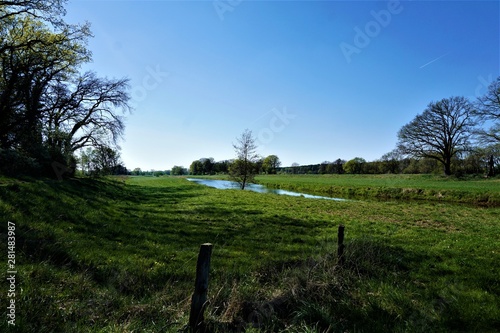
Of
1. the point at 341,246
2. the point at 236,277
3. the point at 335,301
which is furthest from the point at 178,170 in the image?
the point at 335,301

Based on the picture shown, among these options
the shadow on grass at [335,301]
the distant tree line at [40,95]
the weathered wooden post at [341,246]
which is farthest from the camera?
the distant tree line at [40,95]

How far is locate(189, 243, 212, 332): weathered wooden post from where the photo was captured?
11.8 feet

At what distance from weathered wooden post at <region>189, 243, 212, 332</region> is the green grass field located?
24 centimetres

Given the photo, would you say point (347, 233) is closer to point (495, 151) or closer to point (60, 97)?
point (60, 97)

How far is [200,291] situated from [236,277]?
2.44m

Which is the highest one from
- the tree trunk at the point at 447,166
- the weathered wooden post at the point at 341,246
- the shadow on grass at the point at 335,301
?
the tree trunk at the point at 447,166

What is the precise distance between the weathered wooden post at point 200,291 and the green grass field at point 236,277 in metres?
0.24

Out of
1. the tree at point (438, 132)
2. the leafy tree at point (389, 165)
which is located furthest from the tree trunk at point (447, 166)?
the leafy tree at point (389, 165)

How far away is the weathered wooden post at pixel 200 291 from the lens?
11.8 feet

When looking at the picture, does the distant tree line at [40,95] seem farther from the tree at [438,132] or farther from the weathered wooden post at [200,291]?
the tree at [438,132]

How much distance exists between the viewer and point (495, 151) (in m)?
35.0

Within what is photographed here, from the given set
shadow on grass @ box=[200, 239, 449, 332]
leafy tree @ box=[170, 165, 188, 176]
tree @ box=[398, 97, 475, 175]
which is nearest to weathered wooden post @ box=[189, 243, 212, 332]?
shadow on grass @ box=[200, 239, 449, 332]

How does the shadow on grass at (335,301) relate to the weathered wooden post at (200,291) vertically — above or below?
below

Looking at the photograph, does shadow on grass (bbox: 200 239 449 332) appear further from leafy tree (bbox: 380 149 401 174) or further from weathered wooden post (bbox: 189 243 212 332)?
leafy tree (bbox: 380 149 401 174)
